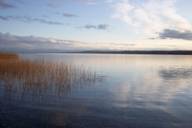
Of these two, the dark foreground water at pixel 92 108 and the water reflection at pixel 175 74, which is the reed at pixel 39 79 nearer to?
the dark foreground water at pixel 92 108

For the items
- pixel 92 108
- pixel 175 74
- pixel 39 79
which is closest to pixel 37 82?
pixel 39 79

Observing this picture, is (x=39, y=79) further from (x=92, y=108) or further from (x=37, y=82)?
(x=92, y=108)

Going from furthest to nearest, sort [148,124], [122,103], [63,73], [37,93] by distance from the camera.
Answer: [63,73] → [37,93] → [122,103] → [148,124]

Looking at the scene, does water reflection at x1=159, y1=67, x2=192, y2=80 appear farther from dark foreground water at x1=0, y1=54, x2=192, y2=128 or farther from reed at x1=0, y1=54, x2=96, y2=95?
reed at x1=0, y1=54, x2=96, y2=95

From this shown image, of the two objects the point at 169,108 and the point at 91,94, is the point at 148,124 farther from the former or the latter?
the point at 91,94

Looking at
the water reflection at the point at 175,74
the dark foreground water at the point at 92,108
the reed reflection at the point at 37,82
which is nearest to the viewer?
the dark foreground water at the point at 92,108

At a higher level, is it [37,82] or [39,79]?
[39,79]

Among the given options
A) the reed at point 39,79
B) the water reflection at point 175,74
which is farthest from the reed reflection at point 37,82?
the water reflection at point 175,74

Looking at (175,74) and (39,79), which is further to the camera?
(175,74)

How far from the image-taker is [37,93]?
1460 centimetres

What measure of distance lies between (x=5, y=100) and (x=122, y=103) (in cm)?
598

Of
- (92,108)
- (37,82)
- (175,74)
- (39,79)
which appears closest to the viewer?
(92,108)

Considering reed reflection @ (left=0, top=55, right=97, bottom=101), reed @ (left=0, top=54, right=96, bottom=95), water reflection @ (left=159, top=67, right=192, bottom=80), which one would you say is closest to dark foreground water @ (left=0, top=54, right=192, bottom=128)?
reed reflection @ (left=0, top=55, right=97, bottom=101)

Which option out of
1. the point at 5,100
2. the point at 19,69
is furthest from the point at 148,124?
the point at 19,69
